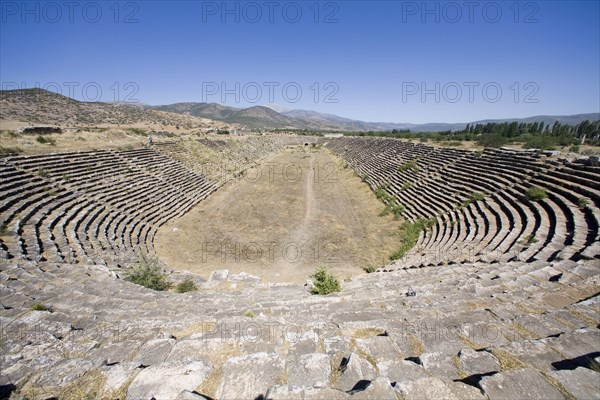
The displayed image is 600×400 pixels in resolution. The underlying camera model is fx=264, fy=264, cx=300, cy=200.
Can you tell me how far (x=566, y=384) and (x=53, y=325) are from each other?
6033mm

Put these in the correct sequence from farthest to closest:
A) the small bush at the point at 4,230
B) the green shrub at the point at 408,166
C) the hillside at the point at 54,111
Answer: the hillside at the point at 54,111 < the green shrub at the point at 408,166 < the small bush at the point at 4,230

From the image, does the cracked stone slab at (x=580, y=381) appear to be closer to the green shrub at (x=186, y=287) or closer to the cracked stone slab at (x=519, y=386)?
the cracked stone slab at (x=519, y=386)

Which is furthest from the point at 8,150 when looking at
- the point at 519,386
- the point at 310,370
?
the point at 519,386

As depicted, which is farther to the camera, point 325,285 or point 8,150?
point 8,150

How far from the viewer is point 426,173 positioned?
22719 millimetres

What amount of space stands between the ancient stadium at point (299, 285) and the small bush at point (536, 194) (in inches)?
4.1

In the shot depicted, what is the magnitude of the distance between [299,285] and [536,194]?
38.9ft

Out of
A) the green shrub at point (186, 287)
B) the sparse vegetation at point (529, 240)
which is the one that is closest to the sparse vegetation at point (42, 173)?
the green shrub at point (186, 287)

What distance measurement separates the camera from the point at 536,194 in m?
12.2

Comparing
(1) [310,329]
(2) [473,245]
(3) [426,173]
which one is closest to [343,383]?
(1) [310,329]

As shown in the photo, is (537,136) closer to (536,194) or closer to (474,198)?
(474,198)

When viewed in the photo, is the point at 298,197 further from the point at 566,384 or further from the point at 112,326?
the point at 566,384

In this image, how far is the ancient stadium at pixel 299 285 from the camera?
2.55m

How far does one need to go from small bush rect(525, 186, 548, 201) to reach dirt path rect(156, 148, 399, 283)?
6.44m
